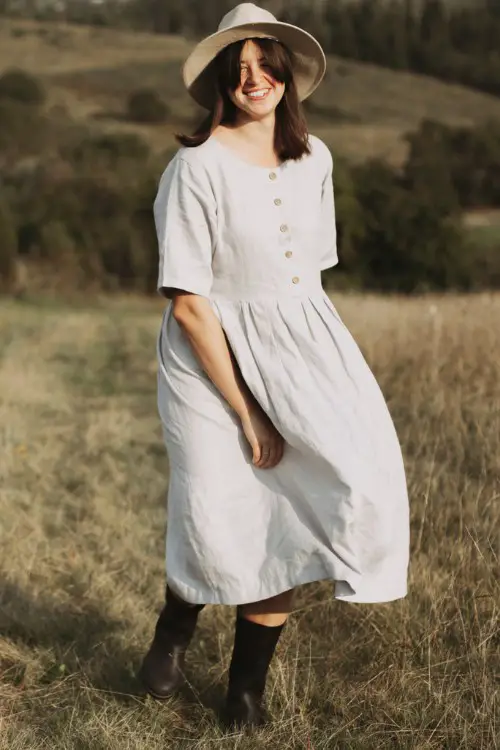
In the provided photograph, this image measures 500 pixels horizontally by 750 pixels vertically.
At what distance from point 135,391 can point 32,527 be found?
10.6 ft

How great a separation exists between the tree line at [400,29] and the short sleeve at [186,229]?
60.1 feet

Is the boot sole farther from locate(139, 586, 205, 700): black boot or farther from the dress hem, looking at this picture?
the dress hem

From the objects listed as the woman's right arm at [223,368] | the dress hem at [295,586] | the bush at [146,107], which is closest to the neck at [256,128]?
the woman's right arm at [223,368]

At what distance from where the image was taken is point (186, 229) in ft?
6.79

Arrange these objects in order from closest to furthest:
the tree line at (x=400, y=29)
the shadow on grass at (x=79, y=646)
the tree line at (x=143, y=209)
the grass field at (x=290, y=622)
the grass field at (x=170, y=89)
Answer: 1. the grass field at (x=290, y=622)
2. the shadow on grass at (x=79, y=646)
3. the tree line at (x=143, y=209)
4. the tree line at (x=400, y=29)
5. the grass field at (x=170, y=89)

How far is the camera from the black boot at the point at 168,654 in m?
2.42

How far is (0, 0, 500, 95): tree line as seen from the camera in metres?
19.8

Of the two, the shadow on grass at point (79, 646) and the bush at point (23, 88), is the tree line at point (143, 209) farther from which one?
the shadow on grass at point (79, 646)

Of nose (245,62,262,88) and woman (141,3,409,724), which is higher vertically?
nose (245,62,262,88)

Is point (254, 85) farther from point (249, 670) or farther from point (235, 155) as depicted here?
point (249, 670)

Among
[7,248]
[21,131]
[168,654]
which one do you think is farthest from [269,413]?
[21,131]

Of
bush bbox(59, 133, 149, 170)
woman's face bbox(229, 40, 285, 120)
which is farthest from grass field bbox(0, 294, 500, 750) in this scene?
bush bbox(59, 133, 149, 170)

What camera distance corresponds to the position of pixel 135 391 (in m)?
7.09

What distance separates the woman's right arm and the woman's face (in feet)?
1.43
